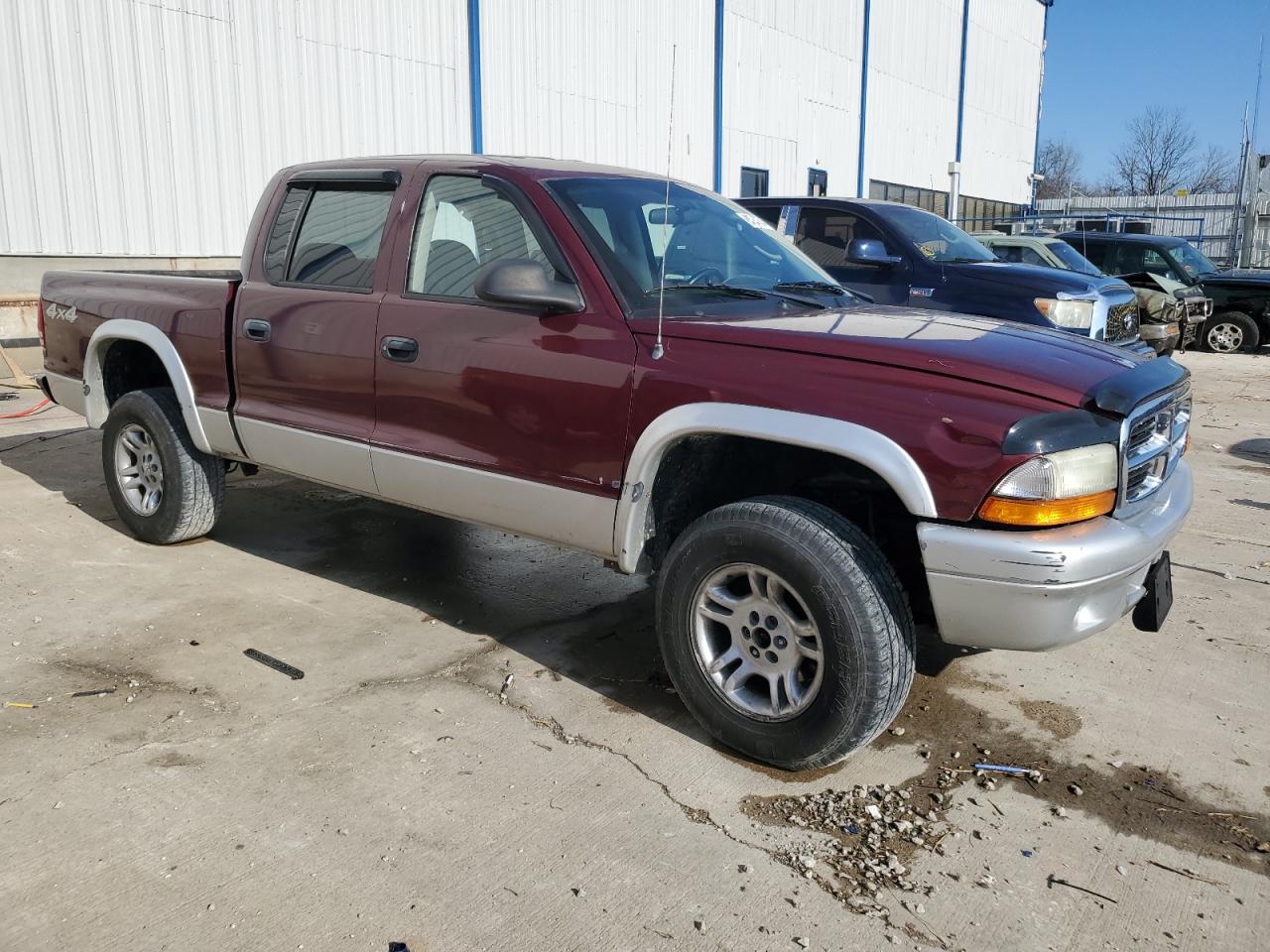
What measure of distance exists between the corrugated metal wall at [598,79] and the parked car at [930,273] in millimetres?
7384

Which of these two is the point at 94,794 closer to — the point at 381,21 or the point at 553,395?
the point at 553,395

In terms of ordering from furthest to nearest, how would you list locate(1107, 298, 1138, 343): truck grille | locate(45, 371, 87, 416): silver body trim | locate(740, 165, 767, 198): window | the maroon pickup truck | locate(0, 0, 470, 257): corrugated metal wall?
1. locate(740, 165, 767, 198): window
2. locate(0, 0, 470, 257): corrugated metal wall
3. locate(1107, 298, 1138, 343): truck grille
4. locate(45, 371, 87, 416): silver body trim
5. the maroon pickup truck

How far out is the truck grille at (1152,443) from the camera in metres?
3.14

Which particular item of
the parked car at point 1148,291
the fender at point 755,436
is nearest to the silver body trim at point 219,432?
the fender at point 755,436

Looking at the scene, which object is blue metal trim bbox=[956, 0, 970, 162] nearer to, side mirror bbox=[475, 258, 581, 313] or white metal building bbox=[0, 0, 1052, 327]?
white metal building bbox=[0, 0, 1052, 327]

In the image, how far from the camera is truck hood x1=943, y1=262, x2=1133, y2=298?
8.26m

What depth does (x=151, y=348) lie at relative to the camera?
17.3ft

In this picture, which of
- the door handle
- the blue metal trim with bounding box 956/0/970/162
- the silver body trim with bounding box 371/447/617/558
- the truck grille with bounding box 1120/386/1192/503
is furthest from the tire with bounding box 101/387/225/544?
the blue metal trim with bounding box 956/0/970/162

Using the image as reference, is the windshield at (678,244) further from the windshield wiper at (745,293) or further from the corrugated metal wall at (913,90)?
the corrugated metal wall at (913,90)

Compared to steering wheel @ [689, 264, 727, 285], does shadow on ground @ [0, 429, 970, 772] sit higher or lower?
lower

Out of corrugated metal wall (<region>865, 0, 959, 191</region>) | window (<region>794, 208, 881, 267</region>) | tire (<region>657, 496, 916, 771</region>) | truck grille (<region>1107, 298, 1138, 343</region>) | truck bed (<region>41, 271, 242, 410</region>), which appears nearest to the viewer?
tire (<region>657, 496, 916, 771</region>)

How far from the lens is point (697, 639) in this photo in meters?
3.38

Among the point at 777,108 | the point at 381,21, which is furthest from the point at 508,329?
the point at 777,108

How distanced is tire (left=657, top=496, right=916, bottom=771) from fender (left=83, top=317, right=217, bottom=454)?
8.99 ft
